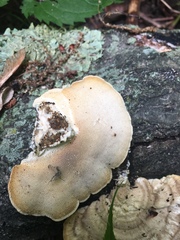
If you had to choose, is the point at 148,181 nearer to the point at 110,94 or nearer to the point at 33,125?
the point at 110,94

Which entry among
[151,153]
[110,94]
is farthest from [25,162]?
[151,153]

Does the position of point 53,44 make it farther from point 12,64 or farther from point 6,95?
point 6,95

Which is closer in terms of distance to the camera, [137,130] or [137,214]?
[137,214]

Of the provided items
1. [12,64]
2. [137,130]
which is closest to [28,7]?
[12,64]

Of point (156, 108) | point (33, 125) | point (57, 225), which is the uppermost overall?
point (33, 125)

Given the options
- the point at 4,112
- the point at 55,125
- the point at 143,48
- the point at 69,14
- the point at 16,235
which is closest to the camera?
the point at 55,125

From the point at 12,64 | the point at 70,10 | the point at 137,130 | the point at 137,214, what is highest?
the point at 12,64

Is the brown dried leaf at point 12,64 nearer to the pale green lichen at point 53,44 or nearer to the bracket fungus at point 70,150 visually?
the pale green lichen at point 53,44

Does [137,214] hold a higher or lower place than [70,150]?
lower
